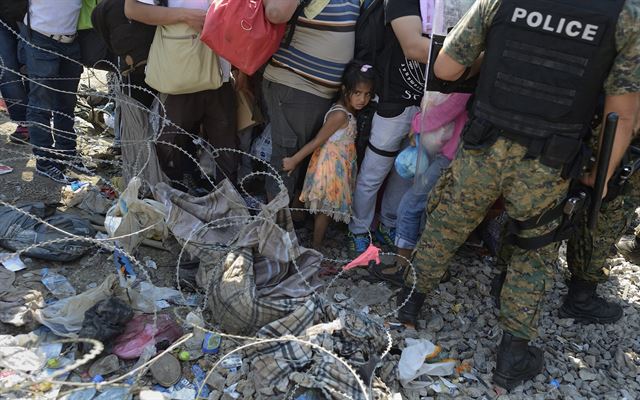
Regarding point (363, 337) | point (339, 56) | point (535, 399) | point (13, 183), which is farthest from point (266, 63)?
point (535, 399)

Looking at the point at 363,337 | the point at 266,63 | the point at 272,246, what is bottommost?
the point at 363,337

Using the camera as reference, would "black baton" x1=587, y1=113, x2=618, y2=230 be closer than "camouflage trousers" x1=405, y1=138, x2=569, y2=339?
Yes

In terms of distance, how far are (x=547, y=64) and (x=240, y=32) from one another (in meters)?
1.70

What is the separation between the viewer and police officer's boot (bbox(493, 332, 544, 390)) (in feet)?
9.55

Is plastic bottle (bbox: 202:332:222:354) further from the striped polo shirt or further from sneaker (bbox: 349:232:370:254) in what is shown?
the striped polo shirt

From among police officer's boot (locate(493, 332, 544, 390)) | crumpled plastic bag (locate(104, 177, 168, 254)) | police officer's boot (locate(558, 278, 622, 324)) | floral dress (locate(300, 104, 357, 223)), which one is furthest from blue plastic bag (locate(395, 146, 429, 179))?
crumpled plastic bag (locate(104, 177, 168, 254))

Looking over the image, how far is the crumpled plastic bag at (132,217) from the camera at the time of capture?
3367 millimetres

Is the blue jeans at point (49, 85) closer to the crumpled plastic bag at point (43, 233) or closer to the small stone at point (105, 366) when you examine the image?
the crumpled plastic bag at point (43, 233)

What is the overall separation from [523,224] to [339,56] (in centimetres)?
155

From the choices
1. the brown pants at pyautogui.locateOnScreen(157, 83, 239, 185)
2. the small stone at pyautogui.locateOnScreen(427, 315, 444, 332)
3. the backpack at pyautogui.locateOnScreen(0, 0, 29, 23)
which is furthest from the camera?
the backpack at pyautogui.locateOnScreen(0, 0, 29, 23)

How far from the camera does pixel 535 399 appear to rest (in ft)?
9.49

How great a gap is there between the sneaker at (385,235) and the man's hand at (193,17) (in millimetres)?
1861

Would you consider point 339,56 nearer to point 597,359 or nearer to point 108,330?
point 108,330

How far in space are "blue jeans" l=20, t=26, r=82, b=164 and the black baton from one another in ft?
11.1
